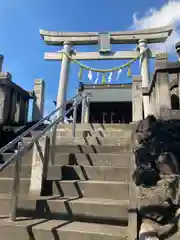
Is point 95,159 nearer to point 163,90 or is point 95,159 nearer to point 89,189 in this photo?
point 89,189

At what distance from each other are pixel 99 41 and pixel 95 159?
10775 mm

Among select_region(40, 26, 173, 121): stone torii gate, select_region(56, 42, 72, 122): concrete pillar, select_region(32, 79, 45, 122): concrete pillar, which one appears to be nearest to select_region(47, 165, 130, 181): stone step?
select_region(32, 79, 45, 122): concrete pillar

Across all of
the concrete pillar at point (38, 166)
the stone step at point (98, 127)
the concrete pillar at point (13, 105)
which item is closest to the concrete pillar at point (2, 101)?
the concrete pillar at point (13, 105)

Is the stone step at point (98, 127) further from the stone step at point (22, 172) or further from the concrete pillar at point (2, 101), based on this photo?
the stone step at point (22, 172)

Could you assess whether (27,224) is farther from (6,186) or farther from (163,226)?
(163,226)

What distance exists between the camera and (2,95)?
640cm

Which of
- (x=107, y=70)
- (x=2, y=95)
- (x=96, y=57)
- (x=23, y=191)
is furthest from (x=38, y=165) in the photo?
(x=96, y=57)

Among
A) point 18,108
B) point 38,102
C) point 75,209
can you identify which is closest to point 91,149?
point 75,209

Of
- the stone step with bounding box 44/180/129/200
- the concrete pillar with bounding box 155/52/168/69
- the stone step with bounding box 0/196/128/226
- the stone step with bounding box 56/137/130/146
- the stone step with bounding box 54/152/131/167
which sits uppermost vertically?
the concrete pillar with bounding box 155/52/168/69

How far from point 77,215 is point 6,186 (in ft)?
3.73

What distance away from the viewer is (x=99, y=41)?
13.3 metres

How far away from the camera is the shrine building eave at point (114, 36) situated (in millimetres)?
12758

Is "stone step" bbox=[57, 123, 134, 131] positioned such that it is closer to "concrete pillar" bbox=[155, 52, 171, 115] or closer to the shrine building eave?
"concrete pillar" bbox=[155, 52, 171, 115]

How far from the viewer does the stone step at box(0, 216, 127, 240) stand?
2217mm
